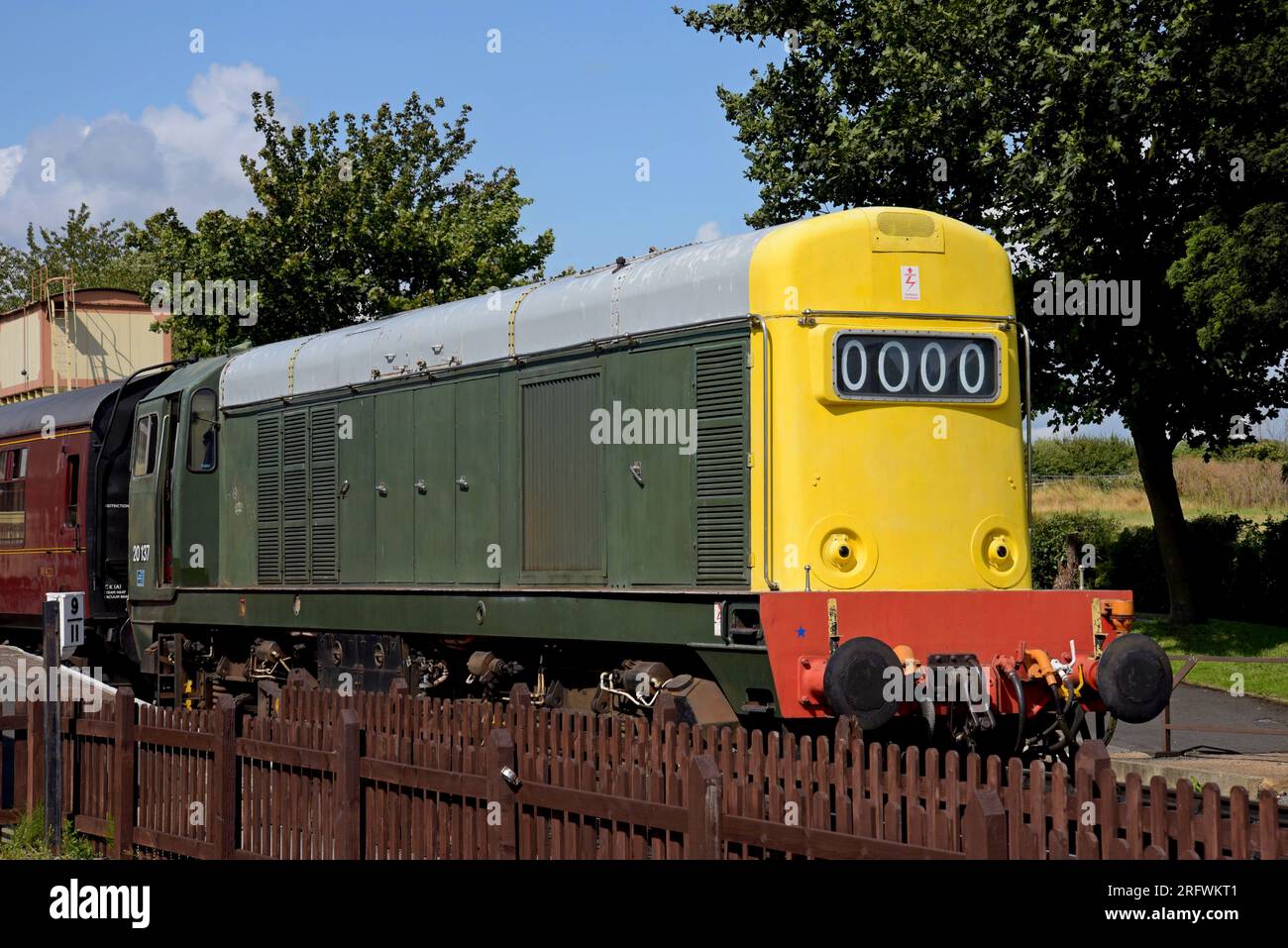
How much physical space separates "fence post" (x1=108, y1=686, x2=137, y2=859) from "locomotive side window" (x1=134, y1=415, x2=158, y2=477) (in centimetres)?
738

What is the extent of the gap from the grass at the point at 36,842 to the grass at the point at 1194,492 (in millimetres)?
35543

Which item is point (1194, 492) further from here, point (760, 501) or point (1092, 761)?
point (1092, 761)

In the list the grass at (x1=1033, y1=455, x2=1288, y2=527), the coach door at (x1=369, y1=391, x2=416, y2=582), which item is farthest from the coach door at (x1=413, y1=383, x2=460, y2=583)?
the grass at (x1=1033, y1=455, x2=1288, y2=527)

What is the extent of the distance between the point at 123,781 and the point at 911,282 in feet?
21.6

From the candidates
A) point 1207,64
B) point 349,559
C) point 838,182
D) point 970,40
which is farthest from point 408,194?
point 349,559

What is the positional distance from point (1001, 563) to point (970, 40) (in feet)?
54.2

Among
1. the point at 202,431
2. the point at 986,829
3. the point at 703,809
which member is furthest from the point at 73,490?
the point at 986,829

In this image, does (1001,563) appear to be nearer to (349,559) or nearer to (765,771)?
(765,771)

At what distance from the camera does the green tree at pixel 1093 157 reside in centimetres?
2216

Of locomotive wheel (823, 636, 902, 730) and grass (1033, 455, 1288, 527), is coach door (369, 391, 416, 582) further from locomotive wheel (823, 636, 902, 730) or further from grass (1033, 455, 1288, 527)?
grass (1033, 455, 1288, 527)

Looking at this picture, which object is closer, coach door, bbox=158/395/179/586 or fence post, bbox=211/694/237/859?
fence post, bbox=211/694/237/859

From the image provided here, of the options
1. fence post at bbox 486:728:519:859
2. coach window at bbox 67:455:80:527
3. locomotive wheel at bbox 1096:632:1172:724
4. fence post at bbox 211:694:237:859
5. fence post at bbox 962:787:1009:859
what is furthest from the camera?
coach window at bbox 67:455:80:527

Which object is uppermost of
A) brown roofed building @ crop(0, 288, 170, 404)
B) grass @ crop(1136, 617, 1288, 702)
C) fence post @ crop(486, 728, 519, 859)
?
brown roofed building @ crop(0, 288, 170, 404)

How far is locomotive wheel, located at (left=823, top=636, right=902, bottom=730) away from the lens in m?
9.76
